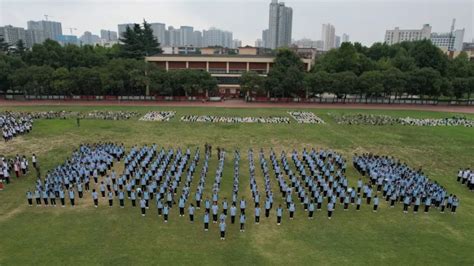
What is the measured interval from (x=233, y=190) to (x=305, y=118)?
810 inches

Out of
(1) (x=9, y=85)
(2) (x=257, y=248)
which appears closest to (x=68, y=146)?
(2) (x=257, y=248)

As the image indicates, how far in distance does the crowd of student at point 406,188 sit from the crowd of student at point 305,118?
1486 cm

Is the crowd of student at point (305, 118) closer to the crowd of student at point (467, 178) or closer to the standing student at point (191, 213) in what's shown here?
the crowd of student at point (467, 178)

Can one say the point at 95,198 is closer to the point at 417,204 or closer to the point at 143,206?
the point at 143,206

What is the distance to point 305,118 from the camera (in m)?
34.7

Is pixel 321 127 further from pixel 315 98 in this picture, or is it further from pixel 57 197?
pixel 57 197

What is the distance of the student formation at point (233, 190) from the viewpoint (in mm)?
13758

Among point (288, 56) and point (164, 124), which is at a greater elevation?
point (288, 56)

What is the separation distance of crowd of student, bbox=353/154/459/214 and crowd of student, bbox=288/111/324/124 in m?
14.9

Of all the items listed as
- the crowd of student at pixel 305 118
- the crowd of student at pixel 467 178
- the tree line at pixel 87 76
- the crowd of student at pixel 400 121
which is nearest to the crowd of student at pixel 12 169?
the crowd of student at pixel 467 178

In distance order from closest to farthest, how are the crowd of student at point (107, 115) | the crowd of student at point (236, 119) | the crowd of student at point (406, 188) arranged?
the crowd of student at point (406, 188), the crowd of student at point (236, 119), the crowd of student at point (107, 115)

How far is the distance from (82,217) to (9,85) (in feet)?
133

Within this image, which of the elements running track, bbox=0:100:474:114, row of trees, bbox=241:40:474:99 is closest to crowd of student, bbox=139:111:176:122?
running track, bbox=0:100:474:114

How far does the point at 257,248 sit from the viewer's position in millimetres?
11406
